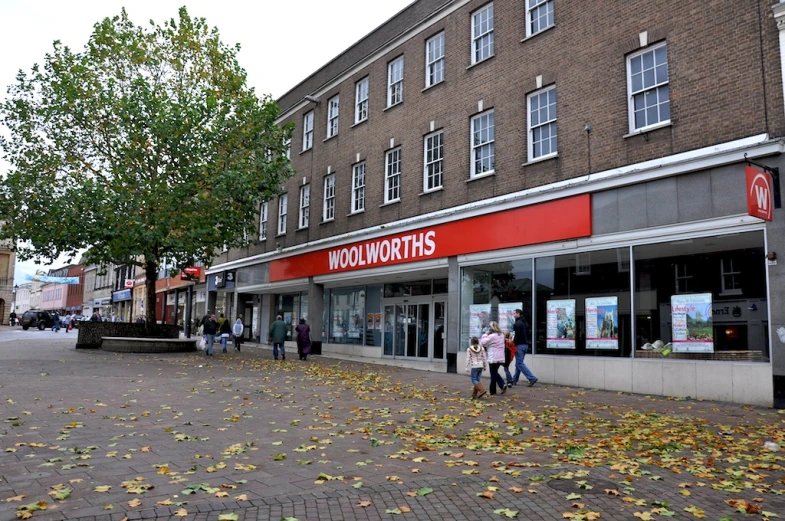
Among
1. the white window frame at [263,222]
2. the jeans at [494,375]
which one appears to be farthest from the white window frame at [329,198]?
the jeans at [494,375]

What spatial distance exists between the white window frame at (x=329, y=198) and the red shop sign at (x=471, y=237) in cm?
159

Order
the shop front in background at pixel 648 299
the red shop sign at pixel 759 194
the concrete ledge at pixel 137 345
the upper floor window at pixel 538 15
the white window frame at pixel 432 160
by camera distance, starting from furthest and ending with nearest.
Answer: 1. the concrete ledge at pixel 137 345
2. the white window frame at pixel 432 160
3. the upper floor window at pixel 538 15
4. the shop front in background at pixel 648 299
5. the red shop sign at pixel 759 194

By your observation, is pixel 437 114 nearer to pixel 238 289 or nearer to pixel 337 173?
pixel 337 173

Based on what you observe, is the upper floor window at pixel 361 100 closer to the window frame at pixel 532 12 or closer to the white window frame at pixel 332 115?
the white window frame at pixel 332 115

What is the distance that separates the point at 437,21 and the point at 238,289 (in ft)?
61.1

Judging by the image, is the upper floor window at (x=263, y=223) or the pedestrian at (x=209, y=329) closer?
the pedestrian at (x=209, y=329)

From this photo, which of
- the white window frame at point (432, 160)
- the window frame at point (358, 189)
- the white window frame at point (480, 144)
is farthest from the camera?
the window frame at point (358, 189)

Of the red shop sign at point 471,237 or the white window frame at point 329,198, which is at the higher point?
the white window frame at point 329,198

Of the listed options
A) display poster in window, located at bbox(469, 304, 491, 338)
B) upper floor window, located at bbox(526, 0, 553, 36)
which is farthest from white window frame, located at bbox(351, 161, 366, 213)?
upper floor window, located at bbox(526, 0, 553, 36)

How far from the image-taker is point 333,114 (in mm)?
25828

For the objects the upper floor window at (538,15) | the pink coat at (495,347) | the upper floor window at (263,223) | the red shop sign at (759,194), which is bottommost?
the pink coat at (495,347)

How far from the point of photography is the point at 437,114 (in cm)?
1938

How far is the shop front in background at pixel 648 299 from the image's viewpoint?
11.5m

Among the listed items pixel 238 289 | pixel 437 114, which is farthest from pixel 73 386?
pixel 238 289
